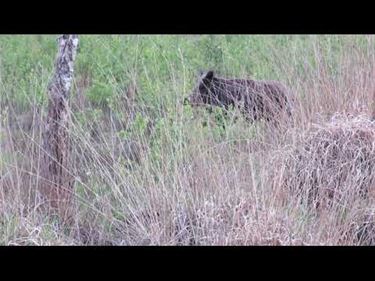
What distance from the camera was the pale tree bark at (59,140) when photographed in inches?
220

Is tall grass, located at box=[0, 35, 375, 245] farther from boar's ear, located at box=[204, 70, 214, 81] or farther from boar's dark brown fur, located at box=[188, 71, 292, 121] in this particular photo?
boar's ear, located at box=[204, 70, 214, 81]

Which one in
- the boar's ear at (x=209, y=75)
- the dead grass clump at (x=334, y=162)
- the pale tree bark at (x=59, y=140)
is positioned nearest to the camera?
the dead grass clump at (x=334, y=162)

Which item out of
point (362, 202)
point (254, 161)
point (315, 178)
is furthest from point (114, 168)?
point (362, 202)

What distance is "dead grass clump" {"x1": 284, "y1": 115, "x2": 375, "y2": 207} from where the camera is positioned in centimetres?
532

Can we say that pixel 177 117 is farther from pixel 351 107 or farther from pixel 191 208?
pixel 351 107

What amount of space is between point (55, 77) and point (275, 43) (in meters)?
3.12

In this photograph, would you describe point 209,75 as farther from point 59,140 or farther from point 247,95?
point 59,140

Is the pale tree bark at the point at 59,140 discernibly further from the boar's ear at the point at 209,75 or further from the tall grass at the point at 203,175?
the boar's ear at the point at 209,75

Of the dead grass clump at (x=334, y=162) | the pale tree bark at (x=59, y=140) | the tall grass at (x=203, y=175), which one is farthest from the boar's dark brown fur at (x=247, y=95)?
the pale tree bark at (x=59, y=140)

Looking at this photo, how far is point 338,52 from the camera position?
716cm

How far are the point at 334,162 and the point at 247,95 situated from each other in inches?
43.3

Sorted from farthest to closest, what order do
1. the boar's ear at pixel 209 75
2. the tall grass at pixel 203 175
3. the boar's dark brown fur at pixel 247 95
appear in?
1. the boar's ear at pixel 209 75
2. the boar's dark brown fur at pixel 247 95
3. the tall grass at pixel 203 175

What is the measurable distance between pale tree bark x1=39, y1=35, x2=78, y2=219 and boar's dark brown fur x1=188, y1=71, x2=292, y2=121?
1254 mm

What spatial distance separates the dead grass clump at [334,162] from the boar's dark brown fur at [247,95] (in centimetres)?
49
